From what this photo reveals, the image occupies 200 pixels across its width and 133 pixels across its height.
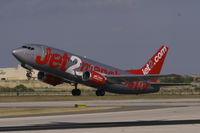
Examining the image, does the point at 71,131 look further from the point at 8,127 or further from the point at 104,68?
the point at 104,68

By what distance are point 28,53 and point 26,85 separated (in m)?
143

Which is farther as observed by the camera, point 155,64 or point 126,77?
point 155,64

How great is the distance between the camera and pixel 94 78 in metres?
62.5

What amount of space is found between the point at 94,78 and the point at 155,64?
2283 centimetres

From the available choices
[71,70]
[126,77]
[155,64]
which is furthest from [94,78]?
[155,64]

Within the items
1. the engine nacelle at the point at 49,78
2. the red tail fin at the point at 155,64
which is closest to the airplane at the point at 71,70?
the engine nacelle at the point at 49,78

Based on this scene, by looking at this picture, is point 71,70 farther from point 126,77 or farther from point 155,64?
point 155,64

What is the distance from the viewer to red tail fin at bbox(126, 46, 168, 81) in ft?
264

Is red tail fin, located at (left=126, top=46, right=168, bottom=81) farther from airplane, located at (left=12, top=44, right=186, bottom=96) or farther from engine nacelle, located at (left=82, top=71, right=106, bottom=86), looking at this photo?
engine nacelle, located at (left=82, top=71, right=106, bottom=86)

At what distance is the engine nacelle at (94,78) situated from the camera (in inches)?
2429

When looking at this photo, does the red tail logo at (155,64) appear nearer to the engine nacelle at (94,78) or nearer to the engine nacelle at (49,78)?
the engine nacelle at (94,78)

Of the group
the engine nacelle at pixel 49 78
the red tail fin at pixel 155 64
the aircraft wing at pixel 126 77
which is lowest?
the engine nacelle at pixel 49 78

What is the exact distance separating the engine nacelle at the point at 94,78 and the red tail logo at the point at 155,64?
49.2ft

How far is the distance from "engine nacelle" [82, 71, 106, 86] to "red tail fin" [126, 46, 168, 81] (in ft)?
49.2
